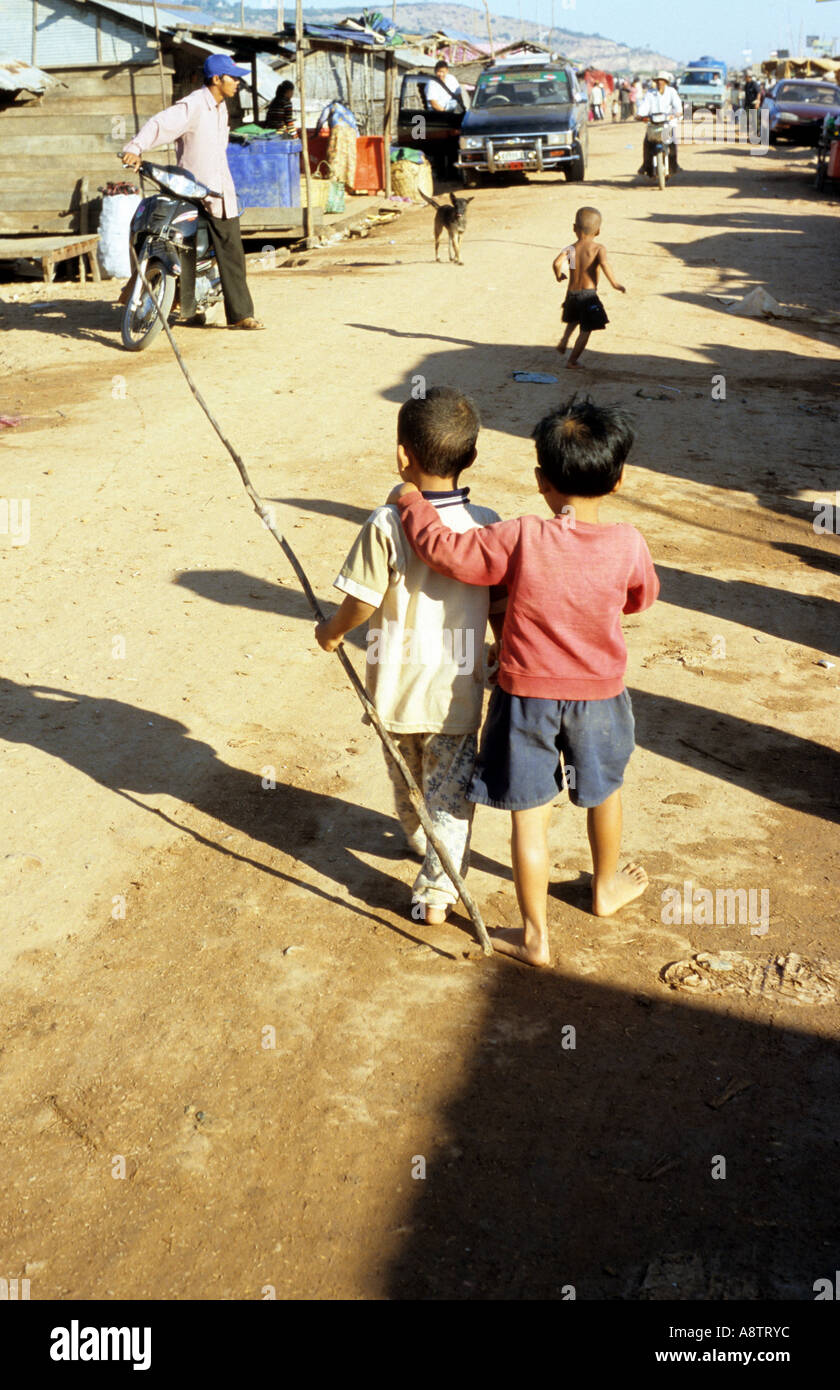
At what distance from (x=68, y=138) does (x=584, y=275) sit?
1037 cm

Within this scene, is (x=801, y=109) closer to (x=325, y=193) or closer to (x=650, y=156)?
(x=650, y=156)

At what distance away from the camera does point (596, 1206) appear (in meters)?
2.28

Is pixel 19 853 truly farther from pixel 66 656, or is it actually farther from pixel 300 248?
pixel 300 248

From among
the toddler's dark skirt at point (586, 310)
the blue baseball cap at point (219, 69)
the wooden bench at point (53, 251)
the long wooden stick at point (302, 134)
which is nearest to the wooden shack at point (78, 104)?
the wooden bench at point (53, 251)

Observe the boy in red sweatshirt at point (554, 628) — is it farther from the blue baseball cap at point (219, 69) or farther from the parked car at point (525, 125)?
the parked car at point (525, 125)

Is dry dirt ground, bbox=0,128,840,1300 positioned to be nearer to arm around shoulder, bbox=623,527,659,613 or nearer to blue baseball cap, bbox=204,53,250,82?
arm around shoulder, bbox=623,527,659,613

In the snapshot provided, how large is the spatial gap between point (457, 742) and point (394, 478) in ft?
13.4

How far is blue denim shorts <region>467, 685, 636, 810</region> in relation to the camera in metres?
2.83

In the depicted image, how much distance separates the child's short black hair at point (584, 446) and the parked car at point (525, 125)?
2120 cm

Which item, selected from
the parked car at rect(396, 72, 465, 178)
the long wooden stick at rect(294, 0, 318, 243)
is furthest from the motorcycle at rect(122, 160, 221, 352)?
the parked car at rect(396, 72, 465, 178)

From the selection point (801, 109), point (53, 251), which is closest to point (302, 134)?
point (53, 251)

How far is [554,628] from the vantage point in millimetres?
2758

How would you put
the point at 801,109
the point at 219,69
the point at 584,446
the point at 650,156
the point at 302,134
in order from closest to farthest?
the point at 584,446 < the point at 219,69 < the point at 302,134 < the point at 650,156 < the point at 801,109

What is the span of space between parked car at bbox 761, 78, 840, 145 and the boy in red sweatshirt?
2961 centimetres
